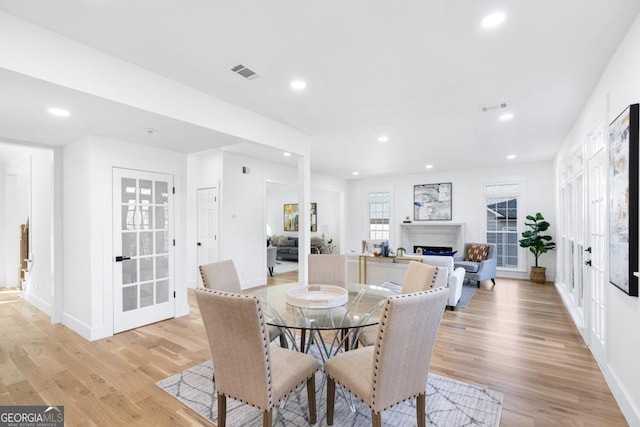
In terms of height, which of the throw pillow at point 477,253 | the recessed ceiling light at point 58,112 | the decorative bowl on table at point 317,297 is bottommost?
the throw pillow at point 477,253

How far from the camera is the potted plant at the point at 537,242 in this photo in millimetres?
6508

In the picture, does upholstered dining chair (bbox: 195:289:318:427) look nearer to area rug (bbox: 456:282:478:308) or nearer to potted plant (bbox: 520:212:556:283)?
area rug (bbox: 456:282:478:308)

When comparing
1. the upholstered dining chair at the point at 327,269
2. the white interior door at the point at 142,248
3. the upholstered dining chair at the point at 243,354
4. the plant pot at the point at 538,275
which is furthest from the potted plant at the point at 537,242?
the white interior door at the point at 142,248

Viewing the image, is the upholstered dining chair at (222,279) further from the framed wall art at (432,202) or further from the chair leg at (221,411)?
the framed wall art at (432,202)

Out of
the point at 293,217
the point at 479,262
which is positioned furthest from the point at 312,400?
the point at 293,217

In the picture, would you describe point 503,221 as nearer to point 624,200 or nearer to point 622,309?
point 622,309

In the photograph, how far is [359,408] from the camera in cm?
223

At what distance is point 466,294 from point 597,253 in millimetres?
2761

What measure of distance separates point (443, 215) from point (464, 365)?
579cm

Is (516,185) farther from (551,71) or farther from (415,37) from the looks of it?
(415,37)

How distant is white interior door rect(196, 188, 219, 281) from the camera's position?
18.9 feet

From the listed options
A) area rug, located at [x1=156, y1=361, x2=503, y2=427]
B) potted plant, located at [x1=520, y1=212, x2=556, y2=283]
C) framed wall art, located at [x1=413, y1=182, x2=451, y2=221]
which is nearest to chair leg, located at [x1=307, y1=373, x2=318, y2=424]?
area rug, located at [x1=156, y1=361, x2=503, y2=427]

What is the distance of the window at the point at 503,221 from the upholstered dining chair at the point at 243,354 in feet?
23.3

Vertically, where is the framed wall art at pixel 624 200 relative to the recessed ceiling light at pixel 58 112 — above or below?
below
